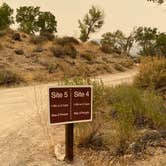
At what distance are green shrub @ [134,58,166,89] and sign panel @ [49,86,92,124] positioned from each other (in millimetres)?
6937

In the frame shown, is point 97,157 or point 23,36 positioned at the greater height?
point 23,36

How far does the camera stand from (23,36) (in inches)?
1451

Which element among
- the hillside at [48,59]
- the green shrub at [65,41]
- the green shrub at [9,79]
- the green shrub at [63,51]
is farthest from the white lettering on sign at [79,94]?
the green shrub at [65,41]

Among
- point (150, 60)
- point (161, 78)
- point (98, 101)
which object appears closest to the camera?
point (98, 101)

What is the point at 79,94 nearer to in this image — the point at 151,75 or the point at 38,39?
the point at 151,75

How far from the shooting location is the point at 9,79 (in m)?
21.4

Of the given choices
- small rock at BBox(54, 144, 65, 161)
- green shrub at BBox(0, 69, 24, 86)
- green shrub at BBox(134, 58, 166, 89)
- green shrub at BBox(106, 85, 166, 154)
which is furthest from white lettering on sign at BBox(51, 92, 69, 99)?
green shrub at BBox(0, 69, 24, 86)

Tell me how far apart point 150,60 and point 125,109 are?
6.75m

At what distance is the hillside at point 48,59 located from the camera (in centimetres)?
2575

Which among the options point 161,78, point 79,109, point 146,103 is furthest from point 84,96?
point 161,78

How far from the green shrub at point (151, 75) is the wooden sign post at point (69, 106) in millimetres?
6935

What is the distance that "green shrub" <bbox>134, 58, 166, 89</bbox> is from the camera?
1416cm

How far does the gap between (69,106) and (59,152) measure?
3.56 ft

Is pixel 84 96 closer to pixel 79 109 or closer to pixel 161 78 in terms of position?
pixel 79 109
